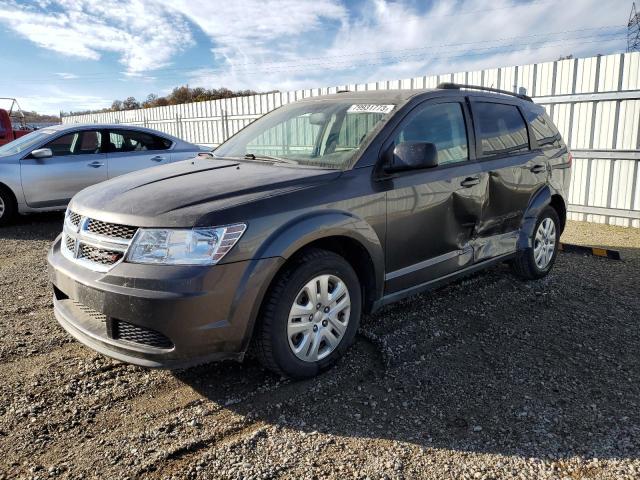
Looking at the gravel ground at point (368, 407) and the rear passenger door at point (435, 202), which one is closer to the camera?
the gravel ground at point (368, 407)

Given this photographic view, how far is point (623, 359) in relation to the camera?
3539 mm

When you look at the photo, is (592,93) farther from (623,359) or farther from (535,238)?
(623,359)

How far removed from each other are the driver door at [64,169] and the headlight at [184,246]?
5.81m

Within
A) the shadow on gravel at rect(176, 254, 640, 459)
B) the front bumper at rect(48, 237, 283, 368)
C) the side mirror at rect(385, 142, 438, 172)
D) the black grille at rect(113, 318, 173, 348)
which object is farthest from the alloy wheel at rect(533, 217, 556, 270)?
the black grille at rect(113, 318, 173, 348)

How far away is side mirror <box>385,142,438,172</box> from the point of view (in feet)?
10.8

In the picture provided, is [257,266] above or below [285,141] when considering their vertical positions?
below

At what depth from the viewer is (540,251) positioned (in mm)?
5113

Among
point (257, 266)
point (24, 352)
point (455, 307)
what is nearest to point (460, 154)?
point (455, 307)

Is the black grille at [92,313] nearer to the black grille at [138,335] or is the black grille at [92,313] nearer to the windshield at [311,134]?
the black grille at [138,335]

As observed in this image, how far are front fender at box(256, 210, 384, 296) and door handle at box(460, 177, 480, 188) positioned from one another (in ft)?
3.39

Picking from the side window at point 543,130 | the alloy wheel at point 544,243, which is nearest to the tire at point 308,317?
the alloy wheel at point 544,243

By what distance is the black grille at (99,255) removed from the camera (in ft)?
9.01

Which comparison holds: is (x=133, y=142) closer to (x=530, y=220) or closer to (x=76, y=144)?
(x=76, y=144)

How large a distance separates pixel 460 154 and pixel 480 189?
1.10ft
